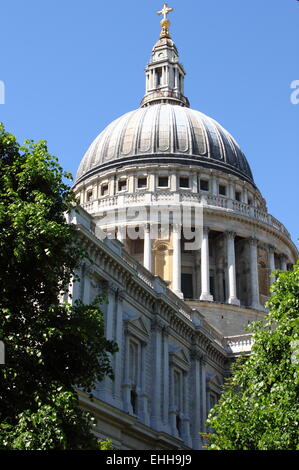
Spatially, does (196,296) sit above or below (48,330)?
above

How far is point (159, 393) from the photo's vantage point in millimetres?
41375

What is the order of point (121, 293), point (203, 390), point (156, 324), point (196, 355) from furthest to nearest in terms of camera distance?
point (196, 355) < point (203, 390) < point (156, 324) < point (121, 293)

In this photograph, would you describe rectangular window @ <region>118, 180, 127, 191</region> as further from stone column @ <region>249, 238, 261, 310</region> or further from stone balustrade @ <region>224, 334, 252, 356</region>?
stone balustrade @ <region>224, 334, 252, 356</region>

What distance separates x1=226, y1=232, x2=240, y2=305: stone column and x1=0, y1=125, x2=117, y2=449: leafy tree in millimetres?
40286

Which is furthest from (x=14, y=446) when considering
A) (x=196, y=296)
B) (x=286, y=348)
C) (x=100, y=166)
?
(x=100, y=166)

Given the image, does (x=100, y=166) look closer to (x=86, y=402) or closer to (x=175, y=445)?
(x=175, y=445)

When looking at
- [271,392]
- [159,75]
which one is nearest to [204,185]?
[159,75]

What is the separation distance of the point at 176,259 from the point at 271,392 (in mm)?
39206

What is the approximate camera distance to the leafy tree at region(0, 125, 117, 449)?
19438 millimetres

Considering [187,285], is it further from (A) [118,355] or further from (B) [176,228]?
(A) [118,355]

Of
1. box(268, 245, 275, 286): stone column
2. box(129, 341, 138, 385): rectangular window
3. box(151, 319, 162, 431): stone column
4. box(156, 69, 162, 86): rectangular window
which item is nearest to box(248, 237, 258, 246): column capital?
box(268, 245, 275, 286): stone column

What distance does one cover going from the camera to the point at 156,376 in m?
41.4

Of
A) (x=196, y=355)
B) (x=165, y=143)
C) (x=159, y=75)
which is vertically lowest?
(x=196, y=355)

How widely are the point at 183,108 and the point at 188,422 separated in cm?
3785
